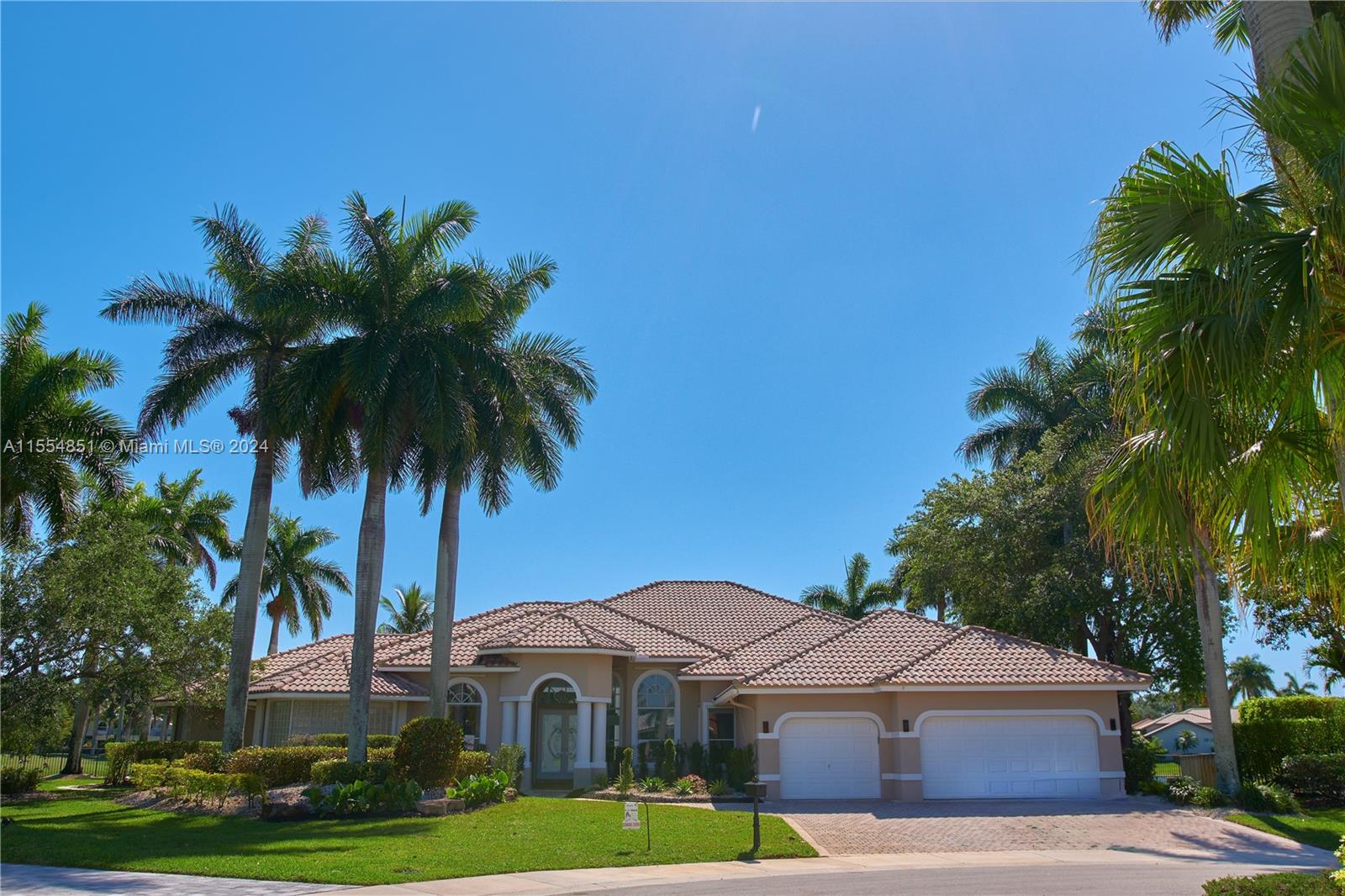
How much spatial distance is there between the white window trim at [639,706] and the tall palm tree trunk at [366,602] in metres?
8.22

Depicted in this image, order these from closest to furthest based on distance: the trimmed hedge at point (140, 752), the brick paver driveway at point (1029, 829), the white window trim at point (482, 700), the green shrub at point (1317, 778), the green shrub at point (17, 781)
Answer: the brick paver driveway at point (1029, 829)
the green shrub at point (17, 781)
the green shrub at point (1317, 778)
the trimmed hedge at point (140, 752)
the white window trim at point (482, 700)

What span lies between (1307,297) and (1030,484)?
26649mm

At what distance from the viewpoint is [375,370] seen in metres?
22.7

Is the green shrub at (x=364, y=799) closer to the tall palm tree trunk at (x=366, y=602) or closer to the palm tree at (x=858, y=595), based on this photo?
the tall palm tree trunk at (x=366, y=602)

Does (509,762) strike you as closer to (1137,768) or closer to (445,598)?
(445,598)

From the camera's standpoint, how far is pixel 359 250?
24.5 meters

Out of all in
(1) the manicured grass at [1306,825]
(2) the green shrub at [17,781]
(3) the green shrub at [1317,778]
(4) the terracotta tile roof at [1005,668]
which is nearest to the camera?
(1) the manicured grass at [1306,825]

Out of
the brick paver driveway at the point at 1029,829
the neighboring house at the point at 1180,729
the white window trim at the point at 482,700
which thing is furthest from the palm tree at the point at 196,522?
the neighboring house at the point at 1180,729

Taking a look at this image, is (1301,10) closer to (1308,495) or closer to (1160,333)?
(1160,333)

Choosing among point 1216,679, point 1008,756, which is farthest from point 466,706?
point 1216,679

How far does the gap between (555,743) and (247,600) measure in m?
9.47

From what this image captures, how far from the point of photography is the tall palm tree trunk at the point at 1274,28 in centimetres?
824

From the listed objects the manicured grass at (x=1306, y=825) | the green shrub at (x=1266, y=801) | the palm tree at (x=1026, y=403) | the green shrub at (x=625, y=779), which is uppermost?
the palm tree at (x=1026, y=403)

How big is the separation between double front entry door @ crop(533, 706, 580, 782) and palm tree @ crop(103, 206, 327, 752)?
8127mm
